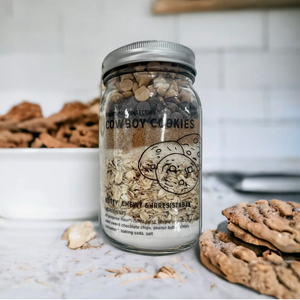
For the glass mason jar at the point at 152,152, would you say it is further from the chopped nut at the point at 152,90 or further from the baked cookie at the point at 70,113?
the baked cookie at the point at 70,113

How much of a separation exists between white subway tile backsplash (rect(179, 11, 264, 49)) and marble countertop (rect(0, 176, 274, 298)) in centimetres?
64

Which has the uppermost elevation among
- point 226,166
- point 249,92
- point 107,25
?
point 107,25

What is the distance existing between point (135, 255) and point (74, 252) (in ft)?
0.33

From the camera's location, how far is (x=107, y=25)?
2.49ft

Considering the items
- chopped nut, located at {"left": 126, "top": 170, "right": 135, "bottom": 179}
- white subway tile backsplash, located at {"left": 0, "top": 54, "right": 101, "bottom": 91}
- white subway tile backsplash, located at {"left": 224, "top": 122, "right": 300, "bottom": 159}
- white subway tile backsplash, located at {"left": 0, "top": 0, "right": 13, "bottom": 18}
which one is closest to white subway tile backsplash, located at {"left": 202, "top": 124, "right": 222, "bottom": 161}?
white subway tile backsplash, located at {"left": 224, "top": 122, "right": 300, "bottom": 159}

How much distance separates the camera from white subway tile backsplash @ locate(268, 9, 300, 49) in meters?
0.76

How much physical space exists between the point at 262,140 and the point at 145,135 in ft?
1.90

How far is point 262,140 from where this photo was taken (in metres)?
0.79

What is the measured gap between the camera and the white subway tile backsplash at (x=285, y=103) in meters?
0.78

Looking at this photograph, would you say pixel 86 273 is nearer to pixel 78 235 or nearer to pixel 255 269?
pixel 78 235

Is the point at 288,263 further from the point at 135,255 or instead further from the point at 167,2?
the point at 167,2

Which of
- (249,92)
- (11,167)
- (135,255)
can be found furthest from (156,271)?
(249,92)

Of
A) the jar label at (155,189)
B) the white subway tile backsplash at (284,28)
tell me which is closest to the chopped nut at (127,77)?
the jar label at (155,189)

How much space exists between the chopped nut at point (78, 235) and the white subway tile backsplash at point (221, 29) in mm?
628
